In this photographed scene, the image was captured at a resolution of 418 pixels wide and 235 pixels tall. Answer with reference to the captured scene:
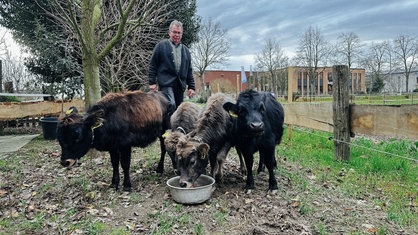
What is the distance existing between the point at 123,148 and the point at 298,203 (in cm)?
245

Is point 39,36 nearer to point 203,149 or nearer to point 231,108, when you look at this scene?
point 231,108

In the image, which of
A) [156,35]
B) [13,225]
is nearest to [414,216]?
[13,225]

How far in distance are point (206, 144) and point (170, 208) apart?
0.88 m

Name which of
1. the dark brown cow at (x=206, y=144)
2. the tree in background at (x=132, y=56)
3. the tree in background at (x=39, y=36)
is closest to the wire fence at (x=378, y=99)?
the tree in background at (x=132, y=56)

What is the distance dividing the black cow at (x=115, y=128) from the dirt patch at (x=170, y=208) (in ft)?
1.75

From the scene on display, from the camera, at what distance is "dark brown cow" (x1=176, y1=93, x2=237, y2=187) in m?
3.98

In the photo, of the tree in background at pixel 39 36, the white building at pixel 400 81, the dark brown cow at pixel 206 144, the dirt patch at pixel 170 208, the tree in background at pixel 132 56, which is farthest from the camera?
the white building at pixel 400 81

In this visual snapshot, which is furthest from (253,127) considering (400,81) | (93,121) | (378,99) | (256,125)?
(400,81)

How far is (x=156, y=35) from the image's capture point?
1320cm

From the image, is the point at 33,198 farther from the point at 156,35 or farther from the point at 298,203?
the point at 156,35

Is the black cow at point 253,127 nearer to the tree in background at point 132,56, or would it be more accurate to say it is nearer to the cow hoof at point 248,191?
the cow hoof at point 248,191

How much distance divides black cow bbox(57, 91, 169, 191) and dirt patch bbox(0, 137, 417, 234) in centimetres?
53

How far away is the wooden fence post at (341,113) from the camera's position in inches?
223

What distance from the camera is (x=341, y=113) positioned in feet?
18.7
